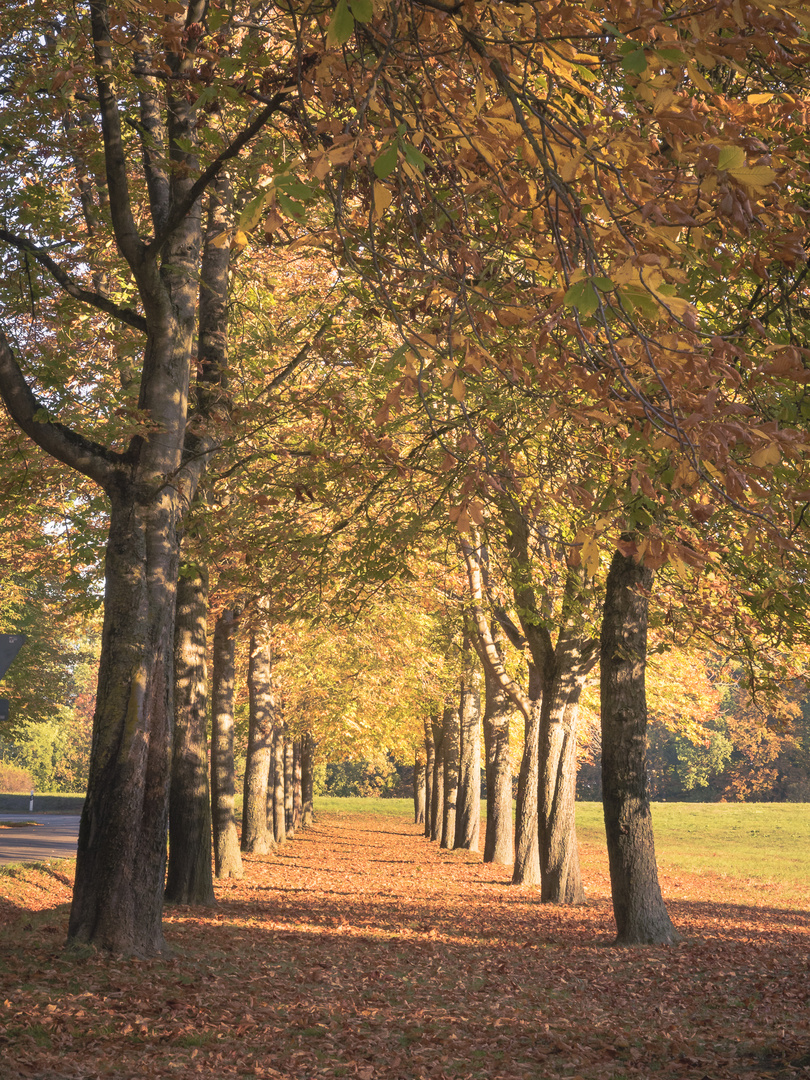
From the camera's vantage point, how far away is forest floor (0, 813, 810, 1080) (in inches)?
219

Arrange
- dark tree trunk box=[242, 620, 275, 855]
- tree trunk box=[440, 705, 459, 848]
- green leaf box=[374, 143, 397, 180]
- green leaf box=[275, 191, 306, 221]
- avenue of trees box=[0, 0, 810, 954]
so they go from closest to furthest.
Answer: green leaf box=[374, 143, 397, 180], green leaf box=[275, 191, 306, 221], avenue of trees box=[0, 0, 810, 954], dark tree trunk box=[242, 620, 275, 855], tree trunk box=[440, 705, 459, 848]

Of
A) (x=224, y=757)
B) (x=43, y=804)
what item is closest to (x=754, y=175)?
(x=224, y=757)

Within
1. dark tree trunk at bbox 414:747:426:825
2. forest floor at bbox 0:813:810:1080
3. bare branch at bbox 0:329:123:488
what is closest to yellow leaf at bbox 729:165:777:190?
forest floor at bbox 0:813:810:1080

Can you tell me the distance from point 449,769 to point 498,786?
652 cm

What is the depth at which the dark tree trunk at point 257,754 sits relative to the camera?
21.8 metres

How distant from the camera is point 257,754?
21906 millimetres

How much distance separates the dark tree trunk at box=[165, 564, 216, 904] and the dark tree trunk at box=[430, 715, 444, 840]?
22.6 m

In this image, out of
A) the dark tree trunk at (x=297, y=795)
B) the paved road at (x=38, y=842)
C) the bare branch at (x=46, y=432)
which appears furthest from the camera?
the dark tree trunk at (x=297, y=795)

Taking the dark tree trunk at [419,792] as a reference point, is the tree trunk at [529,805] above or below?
above

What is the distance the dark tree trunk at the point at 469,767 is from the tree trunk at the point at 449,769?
1.70 metres

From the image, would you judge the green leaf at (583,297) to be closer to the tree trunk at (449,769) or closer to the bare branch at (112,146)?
the bare branch at (112,146)

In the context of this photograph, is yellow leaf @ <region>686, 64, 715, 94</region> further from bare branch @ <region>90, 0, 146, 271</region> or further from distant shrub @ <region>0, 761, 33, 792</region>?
distant shrub @ <region>0, 761, 33, 792</region>

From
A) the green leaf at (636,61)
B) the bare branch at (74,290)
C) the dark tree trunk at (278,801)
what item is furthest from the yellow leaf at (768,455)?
the dark tree trunk at (278,801)

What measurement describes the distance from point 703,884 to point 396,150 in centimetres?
2677
